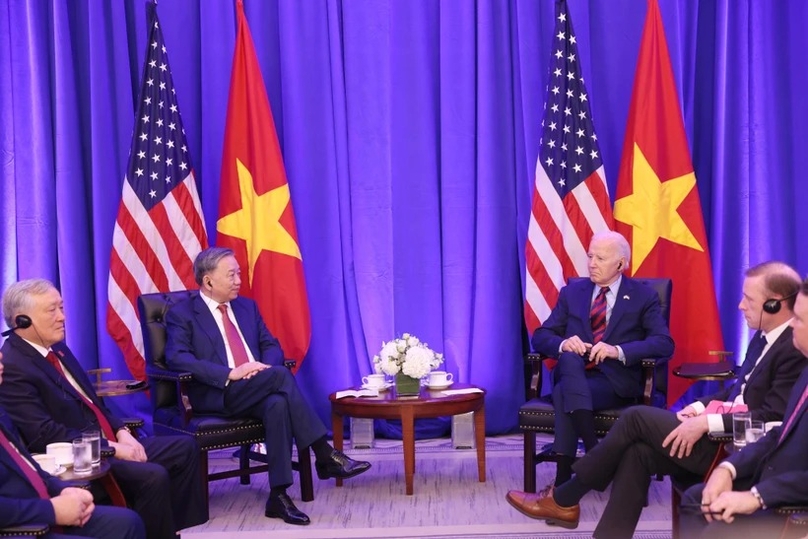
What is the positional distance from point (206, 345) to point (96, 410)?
1.09 metres

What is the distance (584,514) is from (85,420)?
231 centimetres

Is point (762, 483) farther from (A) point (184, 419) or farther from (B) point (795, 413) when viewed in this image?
(A) point (184, 419)

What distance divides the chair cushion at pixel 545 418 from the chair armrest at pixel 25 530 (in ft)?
8.25

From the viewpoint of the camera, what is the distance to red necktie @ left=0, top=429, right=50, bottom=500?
9.93 ft

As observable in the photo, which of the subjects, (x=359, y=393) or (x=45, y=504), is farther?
(x=359, y=393)

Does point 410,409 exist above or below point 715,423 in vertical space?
below

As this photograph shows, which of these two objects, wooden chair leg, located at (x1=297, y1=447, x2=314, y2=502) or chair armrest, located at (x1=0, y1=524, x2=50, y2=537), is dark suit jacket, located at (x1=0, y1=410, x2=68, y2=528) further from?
wooden chair leg, located at (x1=297, y1=447, x2=314, y2=502)

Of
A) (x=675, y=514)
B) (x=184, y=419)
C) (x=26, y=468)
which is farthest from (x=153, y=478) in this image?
(x=675, y=514)

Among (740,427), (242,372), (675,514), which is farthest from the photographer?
(242,372)

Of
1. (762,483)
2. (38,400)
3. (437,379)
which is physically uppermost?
(38,400)

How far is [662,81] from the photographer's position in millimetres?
5770

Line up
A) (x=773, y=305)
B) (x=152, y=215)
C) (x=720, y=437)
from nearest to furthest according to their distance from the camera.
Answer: (x=720, y=437) < (x=773, y=305) < (x=152, y=215)

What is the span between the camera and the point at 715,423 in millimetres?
3572

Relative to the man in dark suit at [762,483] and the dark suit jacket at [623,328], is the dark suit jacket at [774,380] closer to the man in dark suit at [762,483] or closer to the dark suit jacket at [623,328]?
the man in dark suit at [762,483]
